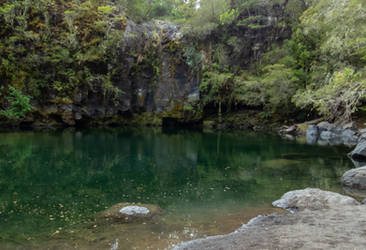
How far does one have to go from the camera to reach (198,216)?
513 centimetres

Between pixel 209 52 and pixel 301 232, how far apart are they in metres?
26.1

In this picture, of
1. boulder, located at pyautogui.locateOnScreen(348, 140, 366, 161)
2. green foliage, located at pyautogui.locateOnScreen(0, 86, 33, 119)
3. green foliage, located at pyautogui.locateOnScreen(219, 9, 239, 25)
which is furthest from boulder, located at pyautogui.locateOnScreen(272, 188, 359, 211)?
green foliage, located at pyautogui.locateOnScreen(219, 9, 239, 25)

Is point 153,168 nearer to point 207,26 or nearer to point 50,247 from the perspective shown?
point 50,247

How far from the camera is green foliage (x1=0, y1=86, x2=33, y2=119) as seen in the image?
18.9 m

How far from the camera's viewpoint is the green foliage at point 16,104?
746 inches

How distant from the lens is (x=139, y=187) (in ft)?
23.3

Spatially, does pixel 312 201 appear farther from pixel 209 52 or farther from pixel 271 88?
pixel 209 52

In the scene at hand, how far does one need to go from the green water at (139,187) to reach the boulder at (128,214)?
7.9 inches

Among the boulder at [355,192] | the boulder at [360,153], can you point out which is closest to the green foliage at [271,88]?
the boulder at [360,153]

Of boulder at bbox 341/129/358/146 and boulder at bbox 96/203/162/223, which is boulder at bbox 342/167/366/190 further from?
boulder at bbox 341/129/358/146

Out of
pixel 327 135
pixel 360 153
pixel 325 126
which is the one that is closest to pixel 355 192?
pixel 360 153

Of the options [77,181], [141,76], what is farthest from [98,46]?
[77,181]

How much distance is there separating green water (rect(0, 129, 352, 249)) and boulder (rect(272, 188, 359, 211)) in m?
0.42

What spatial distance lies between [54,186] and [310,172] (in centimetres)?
820
